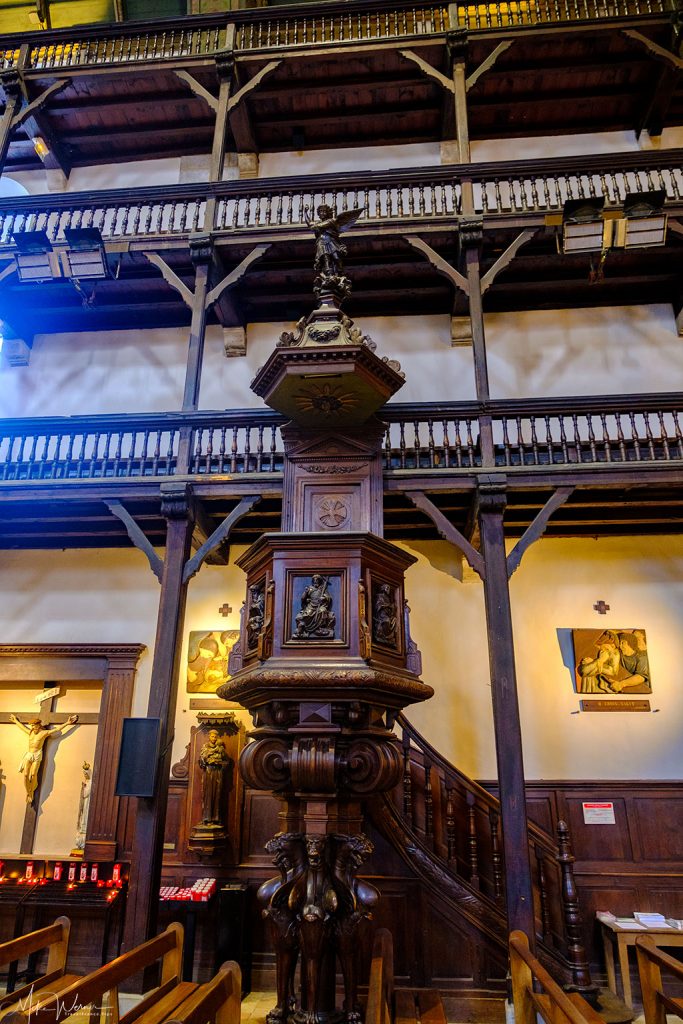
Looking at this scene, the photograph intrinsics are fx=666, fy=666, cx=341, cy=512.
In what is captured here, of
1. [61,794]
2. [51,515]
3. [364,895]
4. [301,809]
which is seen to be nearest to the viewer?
[364,895]

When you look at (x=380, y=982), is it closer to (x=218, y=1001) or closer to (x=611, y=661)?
(x=218, y=1001)

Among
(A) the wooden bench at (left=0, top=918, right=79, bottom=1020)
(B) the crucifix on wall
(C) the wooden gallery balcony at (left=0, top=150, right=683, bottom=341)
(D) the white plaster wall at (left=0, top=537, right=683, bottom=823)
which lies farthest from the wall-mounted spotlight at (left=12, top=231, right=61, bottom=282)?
(A) the wooden bench at (left=0, top=918, right=79, bottom=1020)

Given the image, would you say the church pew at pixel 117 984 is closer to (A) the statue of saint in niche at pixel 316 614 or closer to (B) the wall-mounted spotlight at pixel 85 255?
(A) the statue of saint in niche at pixel 316 614

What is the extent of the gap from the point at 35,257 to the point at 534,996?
871cm

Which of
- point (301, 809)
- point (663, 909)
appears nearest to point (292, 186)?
point (301, 809)

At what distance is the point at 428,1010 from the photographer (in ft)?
13.3

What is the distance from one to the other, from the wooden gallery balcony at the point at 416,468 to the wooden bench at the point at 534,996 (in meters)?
3.96

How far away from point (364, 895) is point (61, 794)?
649 cm

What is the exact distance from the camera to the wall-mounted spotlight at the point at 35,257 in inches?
316

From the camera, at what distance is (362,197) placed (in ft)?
28.6

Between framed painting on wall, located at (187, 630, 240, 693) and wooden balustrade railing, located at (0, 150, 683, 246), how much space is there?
4887 mm

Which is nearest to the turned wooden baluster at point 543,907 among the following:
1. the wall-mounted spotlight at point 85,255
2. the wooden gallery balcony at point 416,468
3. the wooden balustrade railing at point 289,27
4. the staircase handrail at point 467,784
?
the staircase handrail at point 467,784

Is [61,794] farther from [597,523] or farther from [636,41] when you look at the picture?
[636,41]

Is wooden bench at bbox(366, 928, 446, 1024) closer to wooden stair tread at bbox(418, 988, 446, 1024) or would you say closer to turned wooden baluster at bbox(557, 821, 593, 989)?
wooden stair tread at bbox(418, 988, 446, 1024)
